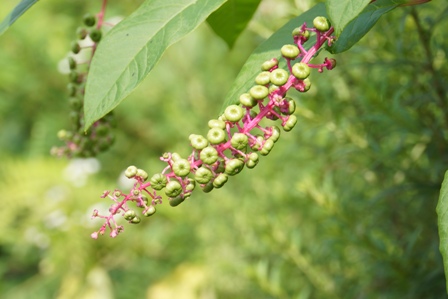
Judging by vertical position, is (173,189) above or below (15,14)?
below

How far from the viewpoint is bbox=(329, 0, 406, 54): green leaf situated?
1.70ft

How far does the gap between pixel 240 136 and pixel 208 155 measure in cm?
3

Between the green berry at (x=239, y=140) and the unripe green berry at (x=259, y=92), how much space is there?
30mm

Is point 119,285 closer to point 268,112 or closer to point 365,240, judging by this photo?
point 365,240

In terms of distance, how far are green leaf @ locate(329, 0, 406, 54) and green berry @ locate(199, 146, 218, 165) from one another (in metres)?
0.13

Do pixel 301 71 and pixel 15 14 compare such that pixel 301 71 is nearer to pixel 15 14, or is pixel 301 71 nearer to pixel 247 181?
pixel 15 14

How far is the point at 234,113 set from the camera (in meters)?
0.49

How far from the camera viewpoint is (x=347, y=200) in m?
1.18

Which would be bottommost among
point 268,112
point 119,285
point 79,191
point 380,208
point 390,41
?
point 119,285

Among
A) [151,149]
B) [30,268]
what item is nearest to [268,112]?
[151,149]

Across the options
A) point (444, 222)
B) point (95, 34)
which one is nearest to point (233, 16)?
point (95, 34)

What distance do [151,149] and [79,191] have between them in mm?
432

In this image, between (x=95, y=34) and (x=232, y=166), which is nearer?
(x=232, y=166)

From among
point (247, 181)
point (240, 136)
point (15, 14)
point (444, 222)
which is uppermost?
point (15, 14)
